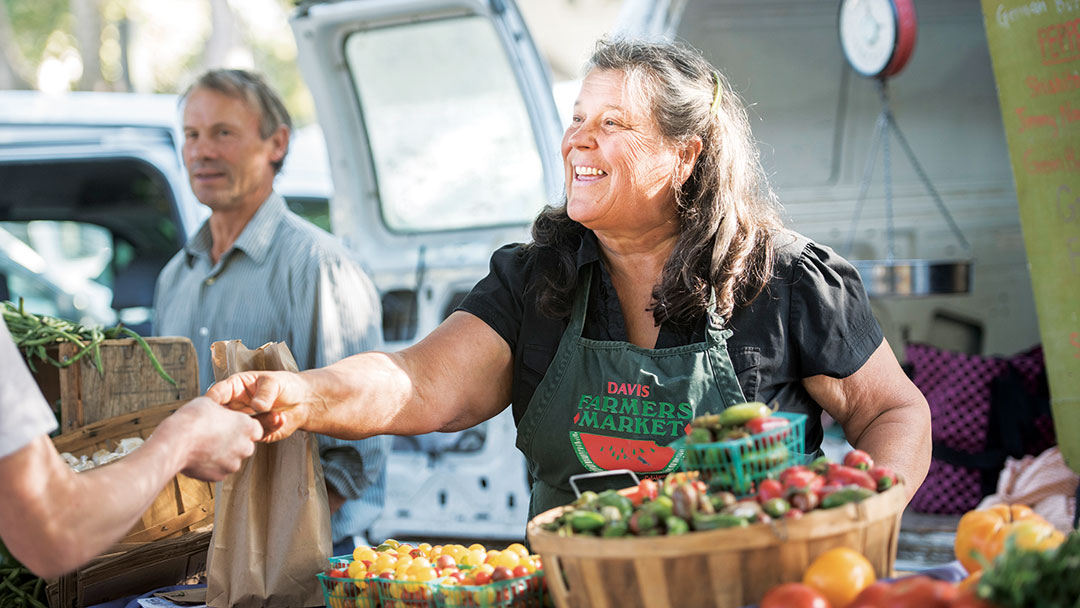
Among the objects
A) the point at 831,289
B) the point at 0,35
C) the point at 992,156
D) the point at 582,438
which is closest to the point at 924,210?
the point at 992,156

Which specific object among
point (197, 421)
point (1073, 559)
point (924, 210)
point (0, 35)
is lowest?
point (1073, 559)

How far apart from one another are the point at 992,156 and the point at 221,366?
5.06 meters

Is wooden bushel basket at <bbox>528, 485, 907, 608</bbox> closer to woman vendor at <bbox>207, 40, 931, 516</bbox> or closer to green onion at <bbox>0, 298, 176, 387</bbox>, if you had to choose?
woman vendor at <bbox>207, 40, 931, 516</bbox>

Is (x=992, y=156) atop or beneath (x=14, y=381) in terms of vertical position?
atop

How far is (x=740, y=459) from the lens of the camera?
63.9 inches

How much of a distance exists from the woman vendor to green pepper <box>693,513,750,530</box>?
24.2 inches

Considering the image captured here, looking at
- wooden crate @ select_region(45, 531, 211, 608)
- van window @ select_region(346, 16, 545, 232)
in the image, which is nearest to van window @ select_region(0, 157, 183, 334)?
van window @ select_region(346, 16, 545, 232)

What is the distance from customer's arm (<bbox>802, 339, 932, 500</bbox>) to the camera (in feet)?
6.97

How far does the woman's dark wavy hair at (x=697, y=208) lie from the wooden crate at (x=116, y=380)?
98cm

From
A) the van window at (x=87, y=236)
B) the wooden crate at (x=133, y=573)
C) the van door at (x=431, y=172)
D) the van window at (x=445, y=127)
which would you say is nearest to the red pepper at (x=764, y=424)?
the wooden crate at (x=133, y=573)

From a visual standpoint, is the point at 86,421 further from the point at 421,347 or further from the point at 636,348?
the point at 636,348

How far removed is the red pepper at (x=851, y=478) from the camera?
1616 millimetres

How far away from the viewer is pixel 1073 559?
131 cm

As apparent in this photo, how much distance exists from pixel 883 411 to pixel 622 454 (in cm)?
58
